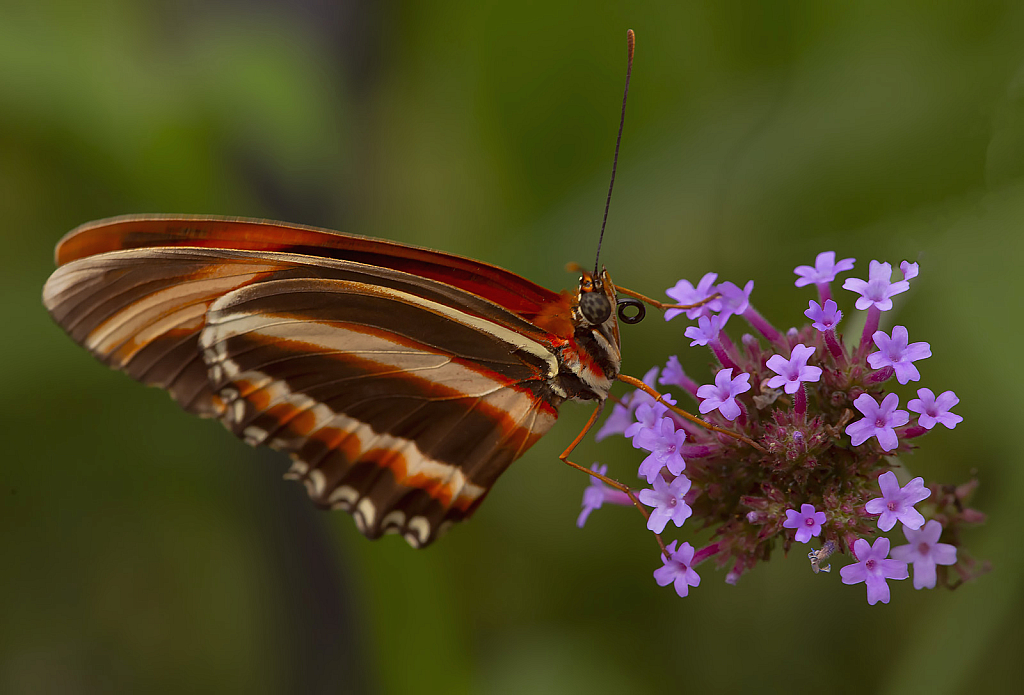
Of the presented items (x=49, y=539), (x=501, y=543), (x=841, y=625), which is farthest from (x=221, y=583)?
(x=841, y=625)

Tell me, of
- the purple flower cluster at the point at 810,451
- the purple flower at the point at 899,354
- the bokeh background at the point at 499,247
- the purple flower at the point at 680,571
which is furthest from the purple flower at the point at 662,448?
the bokeh background at the point at 499,247

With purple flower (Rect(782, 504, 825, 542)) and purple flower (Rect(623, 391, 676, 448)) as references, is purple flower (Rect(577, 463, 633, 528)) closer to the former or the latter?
purple flower (Rect(623, 391, 676, 448))

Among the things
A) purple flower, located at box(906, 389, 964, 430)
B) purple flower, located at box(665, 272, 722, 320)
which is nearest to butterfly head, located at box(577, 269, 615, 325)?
purple flower, located at box(665, 272, 722, 320)

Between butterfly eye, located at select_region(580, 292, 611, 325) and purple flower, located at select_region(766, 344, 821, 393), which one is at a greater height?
butterfly eye, located at select_region(580, 292, 611, 325)

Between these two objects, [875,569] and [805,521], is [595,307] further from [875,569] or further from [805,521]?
[875,569]

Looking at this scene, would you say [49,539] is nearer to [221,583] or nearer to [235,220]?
[221,583]

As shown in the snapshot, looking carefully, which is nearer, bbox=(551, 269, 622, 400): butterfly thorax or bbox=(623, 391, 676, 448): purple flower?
bbox=(623, 391, 676, 448): purple flower

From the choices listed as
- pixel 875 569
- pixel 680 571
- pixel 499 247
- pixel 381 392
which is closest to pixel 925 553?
pixel 875 569
